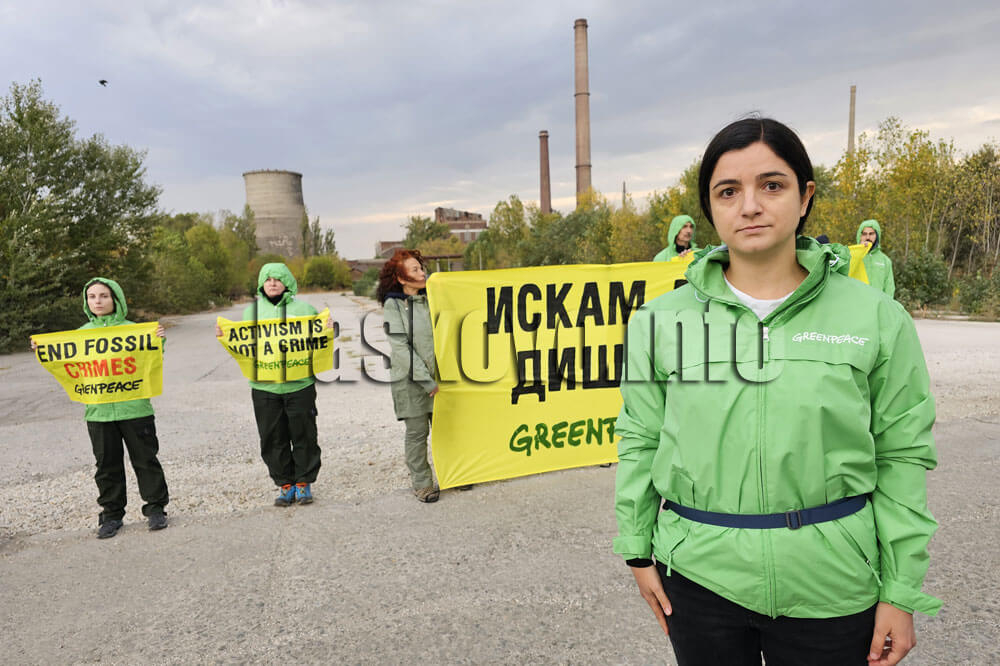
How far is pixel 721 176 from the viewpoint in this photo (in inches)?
65.2

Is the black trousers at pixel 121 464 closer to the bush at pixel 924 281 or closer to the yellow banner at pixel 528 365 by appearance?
the yellow banner at pixel 528 365

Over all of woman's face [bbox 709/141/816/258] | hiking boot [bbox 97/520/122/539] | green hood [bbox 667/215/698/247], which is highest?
green hood [bbox 667/215/698/247]

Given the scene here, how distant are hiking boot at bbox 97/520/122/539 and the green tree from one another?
1873 cm

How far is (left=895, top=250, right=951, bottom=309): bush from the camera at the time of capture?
21391 millimetres

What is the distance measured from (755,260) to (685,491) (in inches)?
25.0

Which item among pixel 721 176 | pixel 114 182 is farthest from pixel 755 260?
pixel 114 182

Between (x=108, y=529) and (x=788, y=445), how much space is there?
4.99 metres

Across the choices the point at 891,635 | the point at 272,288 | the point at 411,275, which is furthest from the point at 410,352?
the point at 891,635

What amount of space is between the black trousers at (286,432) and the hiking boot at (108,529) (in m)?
1.14

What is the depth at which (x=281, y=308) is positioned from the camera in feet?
18.1

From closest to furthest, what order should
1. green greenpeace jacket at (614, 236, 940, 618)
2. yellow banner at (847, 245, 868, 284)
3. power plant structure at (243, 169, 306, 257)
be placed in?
green greenpeace jacket at (614, 236, 940, 618), yellow banner at (847, 245, 868, 284), power plant structure at (243, 169, 306, 257)

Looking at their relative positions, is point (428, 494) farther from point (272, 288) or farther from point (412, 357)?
point (272, 288)

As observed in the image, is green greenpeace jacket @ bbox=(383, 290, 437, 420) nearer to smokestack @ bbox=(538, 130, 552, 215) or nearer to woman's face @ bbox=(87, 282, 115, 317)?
woman's face @ bbox=(87, 282, 115, 317)

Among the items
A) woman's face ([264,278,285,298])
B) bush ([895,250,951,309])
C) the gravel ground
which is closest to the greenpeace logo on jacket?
the gravel ground
